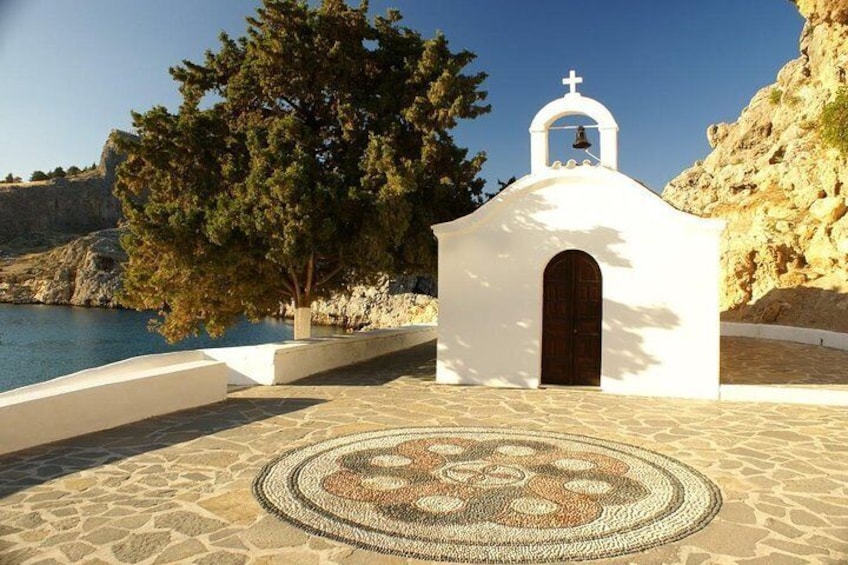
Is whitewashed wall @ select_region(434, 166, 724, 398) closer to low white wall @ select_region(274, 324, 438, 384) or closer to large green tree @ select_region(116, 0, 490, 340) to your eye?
large green tree @ select_region(116, 0, 490, 340)

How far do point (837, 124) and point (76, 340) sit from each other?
48.1 meters

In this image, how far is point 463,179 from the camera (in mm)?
13383

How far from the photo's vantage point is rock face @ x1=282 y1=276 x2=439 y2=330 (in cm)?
4931

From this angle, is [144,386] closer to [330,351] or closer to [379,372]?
[330,351]

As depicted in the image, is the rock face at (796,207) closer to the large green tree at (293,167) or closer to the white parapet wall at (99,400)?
the large green tree at (293,167)

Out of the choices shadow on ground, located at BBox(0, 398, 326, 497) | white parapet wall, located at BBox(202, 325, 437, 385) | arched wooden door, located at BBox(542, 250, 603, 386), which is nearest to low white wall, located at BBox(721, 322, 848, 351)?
arched wooden door, located at BBox(542, 250, 603, 386)

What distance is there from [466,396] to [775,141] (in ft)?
111

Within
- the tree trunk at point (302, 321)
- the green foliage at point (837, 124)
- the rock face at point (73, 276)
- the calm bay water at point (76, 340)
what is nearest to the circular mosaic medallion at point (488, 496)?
the tree trunk at point (302, 321)

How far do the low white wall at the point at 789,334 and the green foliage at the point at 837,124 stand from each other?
8.17 m

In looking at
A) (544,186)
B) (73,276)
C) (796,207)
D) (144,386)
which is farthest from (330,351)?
(73,276)

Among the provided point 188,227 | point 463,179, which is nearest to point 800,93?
point 463,179

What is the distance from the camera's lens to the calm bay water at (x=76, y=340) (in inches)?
1228

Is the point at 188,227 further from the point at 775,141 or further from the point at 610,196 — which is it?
the point at 775,141

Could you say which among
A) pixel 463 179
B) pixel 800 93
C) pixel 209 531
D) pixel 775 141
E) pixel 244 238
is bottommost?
pixel 209 531
